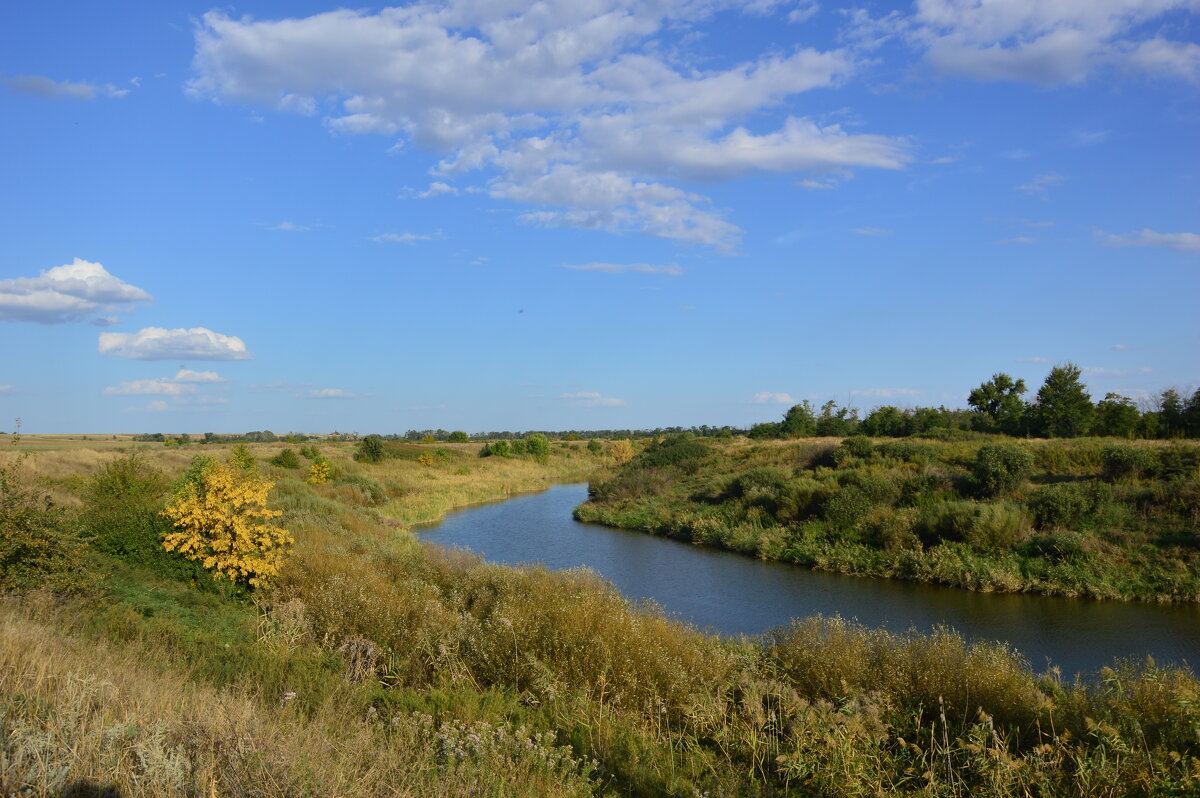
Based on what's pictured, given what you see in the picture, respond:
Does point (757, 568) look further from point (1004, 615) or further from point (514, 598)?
point (514, 598)

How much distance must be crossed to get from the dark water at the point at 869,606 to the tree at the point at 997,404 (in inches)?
998

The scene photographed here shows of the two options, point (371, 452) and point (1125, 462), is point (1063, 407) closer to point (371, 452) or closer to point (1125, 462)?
point (1125, 462)

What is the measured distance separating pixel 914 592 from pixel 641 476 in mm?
22904

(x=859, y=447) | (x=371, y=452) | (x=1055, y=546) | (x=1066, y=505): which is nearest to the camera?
(x=1055, y=546)

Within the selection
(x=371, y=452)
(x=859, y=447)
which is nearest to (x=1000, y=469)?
(x=859, y=447)

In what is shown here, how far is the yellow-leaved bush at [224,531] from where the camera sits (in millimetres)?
11898

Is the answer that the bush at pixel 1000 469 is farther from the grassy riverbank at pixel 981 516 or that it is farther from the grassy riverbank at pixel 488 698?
the grassy riverbank at pixel 488 698

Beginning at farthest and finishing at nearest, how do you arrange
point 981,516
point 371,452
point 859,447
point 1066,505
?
point 371,452
point 859,447
point 1066,505
point 981,516

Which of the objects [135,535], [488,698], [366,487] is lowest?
[366,487]

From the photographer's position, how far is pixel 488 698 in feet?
22.9

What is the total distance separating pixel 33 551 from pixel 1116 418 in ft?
138

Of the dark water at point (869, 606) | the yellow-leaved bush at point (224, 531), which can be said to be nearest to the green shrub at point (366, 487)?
the dark water at point (869, 606)

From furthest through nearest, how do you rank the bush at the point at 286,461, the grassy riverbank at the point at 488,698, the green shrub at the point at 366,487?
the bush at the point at 286,461 < the green shrub at the point at 366,487 < the grassy riverbank at the point at 488,698

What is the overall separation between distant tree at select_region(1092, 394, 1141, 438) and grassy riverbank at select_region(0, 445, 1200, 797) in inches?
1232
